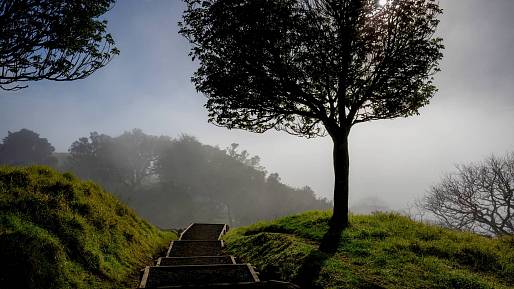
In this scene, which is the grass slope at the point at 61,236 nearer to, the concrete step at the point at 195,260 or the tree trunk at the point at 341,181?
the concrete step at the point at 195,260

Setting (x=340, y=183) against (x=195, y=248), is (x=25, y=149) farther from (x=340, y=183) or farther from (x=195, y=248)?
(x=340, y=183)

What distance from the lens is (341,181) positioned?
13.5m

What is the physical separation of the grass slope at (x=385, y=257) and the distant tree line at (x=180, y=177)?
208ft

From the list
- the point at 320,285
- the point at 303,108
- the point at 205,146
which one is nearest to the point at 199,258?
the point at 320,285

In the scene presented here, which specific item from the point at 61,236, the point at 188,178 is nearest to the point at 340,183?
the point at 61,236

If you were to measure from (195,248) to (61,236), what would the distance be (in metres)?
7.34

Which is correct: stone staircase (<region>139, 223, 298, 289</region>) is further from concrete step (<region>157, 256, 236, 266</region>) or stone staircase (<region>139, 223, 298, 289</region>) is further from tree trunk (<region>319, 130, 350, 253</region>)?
tree trunk (<region>319, 130, 350, 253</region>)

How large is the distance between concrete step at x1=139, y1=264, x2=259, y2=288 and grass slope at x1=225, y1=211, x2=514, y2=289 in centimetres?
87

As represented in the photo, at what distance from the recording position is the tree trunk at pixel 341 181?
Answer: 43.9ft

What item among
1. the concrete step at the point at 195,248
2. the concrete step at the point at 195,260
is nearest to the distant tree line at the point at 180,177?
the concrete step at the point at 195,248

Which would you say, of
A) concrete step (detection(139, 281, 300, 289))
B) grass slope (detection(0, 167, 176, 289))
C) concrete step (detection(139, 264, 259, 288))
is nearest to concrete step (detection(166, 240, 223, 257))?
grass slope (detection(0, 167, 176, 289))

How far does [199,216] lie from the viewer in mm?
75812

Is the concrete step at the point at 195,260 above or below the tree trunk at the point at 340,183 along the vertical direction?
below

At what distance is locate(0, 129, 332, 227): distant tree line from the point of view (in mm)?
74000
